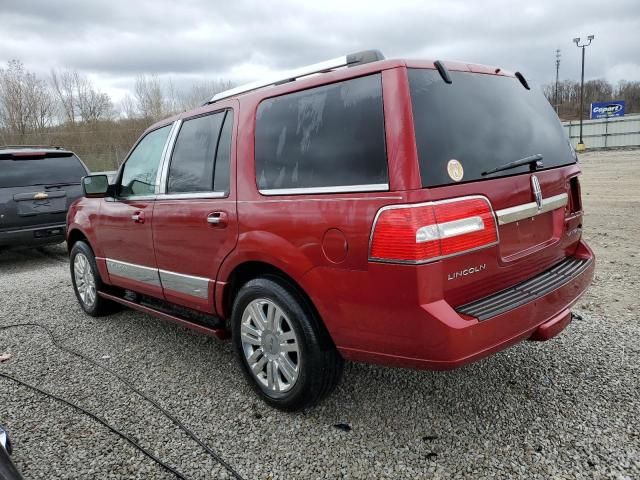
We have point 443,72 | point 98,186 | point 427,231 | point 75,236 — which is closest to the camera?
point 427,231

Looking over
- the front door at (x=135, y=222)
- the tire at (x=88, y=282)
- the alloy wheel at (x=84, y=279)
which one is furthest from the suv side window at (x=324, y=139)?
the alloy wheel at (x=84, y=279)

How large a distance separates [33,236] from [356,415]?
6678mm

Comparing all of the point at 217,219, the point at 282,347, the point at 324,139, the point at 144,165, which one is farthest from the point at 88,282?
the point at 324,139

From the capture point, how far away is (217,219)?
3.08 meters

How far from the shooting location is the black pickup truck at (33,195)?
7531 mm

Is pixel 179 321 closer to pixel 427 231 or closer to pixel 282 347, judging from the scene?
pixel 282 347

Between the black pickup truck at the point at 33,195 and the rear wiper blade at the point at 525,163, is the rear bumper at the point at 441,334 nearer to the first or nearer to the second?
the rear wiper blade at the point at 525,163

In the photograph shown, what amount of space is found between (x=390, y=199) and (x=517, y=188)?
76cm

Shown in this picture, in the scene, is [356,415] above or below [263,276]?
below

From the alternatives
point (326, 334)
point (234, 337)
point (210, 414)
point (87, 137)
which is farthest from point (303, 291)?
point (87, 137)

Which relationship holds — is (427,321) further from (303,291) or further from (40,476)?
(40,476)

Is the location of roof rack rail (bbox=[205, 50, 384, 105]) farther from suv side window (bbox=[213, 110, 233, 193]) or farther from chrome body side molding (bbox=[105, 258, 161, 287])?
chrome body side molding (bbox=[105, 258, 161, 287])

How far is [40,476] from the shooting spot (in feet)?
8.23

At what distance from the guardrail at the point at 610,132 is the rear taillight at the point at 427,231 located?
135 ft
